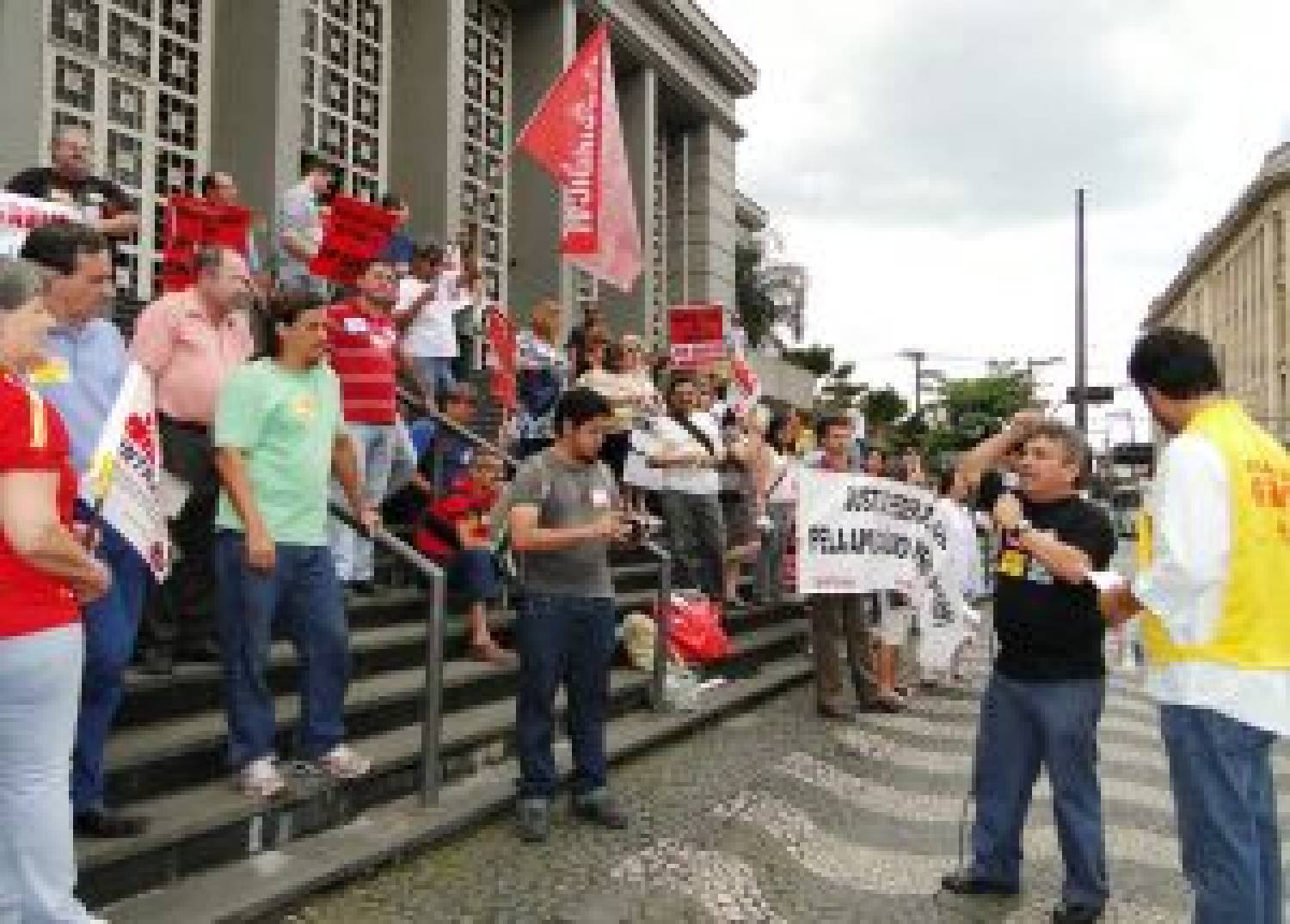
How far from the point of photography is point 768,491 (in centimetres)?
1279

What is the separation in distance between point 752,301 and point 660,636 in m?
28.7

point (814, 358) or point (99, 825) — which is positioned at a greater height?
point (814, 358)

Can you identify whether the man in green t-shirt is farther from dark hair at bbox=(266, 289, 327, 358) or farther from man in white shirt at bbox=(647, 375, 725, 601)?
man in white shirt at bbox=(647, 375, 725, 601)

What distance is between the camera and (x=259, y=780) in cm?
581

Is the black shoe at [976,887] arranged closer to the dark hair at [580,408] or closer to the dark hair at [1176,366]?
the dark hair at [1176,366]

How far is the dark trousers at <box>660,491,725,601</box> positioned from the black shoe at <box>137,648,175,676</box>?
17.8 ft

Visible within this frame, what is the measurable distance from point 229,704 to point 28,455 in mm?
2556

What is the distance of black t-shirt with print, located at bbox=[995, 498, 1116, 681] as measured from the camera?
589cm

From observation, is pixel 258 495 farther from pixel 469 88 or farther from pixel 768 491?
pixel 469 88

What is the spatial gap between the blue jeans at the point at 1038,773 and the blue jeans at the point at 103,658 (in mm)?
3496

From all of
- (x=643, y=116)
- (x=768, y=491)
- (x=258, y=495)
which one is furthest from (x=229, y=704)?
(x=643, y=116)

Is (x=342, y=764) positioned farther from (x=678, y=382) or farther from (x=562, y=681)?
(x=678, y=382)

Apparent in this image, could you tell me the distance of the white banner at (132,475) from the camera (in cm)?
453

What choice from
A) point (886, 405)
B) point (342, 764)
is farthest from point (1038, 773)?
point (886, 405)
